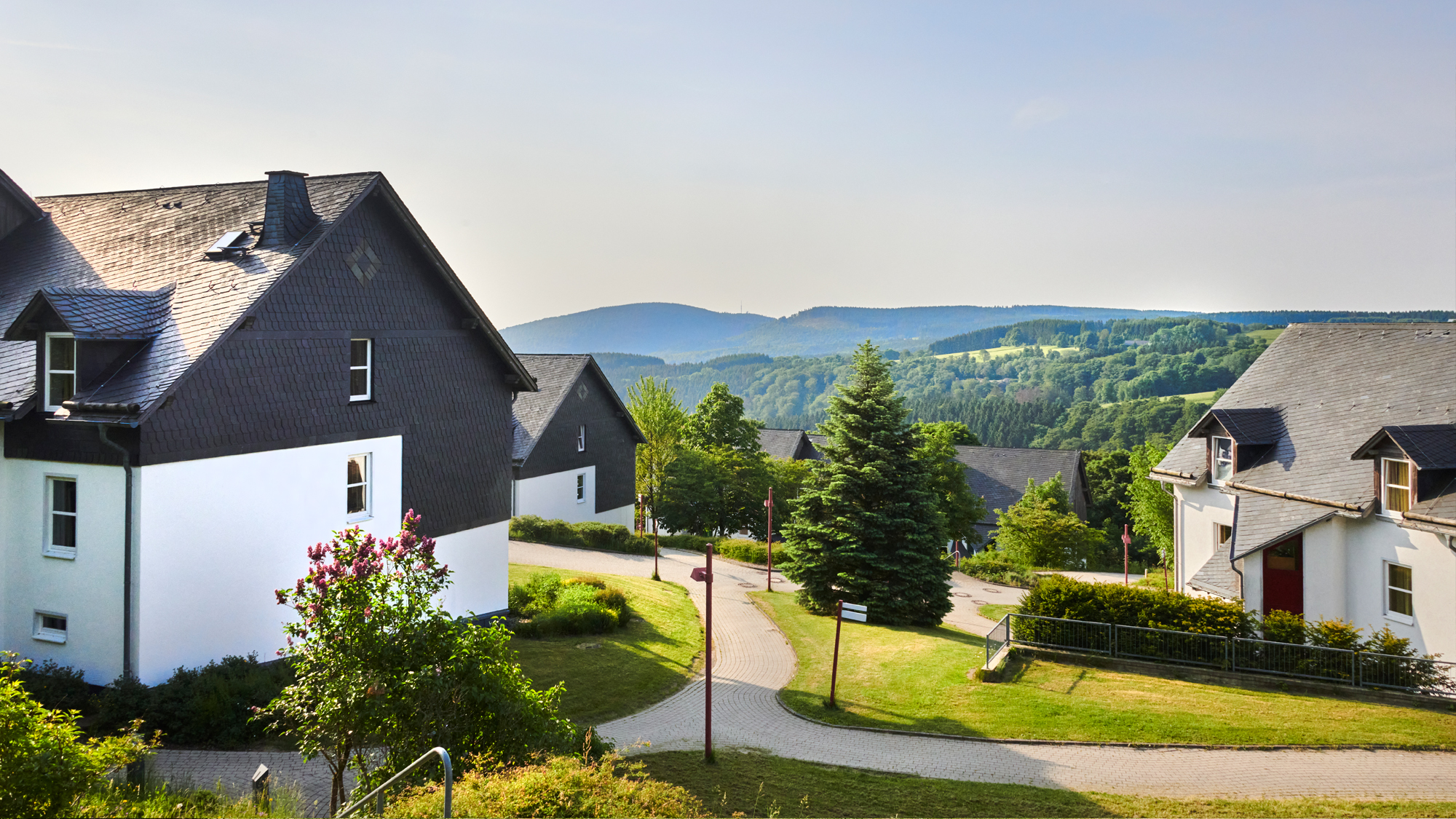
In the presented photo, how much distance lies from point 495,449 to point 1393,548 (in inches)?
814

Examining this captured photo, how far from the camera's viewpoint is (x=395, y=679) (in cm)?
951

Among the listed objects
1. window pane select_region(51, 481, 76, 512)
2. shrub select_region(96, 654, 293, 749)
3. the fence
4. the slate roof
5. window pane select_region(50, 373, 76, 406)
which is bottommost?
the fence

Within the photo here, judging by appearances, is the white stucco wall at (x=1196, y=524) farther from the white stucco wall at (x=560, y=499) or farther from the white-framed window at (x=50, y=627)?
the white-framed window at (x=50, y=627)

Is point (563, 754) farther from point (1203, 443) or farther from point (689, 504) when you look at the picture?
point (689, 504)

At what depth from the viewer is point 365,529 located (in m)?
18.1

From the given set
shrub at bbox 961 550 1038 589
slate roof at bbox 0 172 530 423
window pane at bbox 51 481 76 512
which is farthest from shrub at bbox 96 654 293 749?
shrub at bbox 961 550 1038 589

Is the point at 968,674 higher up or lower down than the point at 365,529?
lower down

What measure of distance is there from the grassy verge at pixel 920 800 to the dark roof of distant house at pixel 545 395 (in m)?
25.9

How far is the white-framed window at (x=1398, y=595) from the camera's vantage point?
19.8m

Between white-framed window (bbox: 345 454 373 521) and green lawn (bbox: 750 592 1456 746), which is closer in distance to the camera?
green lawn (bbox: 750 592 1456 746)

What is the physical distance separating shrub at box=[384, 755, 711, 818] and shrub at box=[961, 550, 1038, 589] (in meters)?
35.7

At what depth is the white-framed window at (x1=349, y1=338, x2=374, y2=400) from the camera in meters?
18.0

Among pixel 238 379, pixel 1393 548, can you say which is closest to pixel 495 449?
pixel 238 379

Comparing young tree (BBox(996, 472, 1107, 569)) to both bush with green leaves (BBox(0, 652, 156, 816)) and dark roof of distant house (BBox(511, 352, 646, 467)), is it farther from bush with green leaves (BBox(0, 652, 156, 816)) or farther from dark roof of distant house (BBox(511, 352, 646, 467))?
bush with green leaves (BBox(0, 652, 156, 816))
